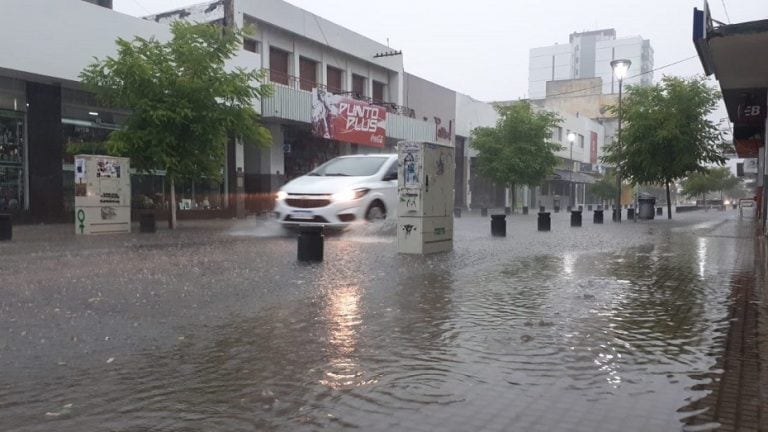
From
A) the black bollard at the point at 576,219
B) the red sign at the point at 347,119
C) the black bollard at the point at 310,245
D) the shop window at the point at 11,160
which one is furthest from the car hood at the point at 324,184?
the red sign at the point at 347,119

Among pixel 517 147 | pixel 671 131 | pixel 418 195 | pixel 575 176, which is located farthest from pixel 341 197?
pixel 575 176

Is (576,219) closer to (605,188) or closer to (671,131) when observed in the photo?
(671,131)

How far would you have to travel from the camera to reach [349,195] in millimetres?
13508

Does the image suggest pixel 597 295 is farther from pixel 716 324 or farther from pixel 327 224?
pixel 327 224

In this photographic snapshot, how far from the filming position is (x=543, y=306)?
6309mm

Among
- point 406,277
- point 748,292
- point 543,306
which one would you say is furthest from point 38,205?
point 748,292

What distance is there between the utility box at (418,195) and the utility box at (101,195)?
8282 mm

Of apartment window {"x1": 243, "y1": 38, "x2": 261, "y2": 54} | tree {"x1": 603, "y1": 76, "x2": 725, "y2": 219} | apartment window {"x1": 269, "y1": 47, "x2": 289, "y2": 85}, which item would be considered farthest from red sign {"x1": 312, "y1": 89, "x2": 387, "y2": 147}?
tree {"x1": 603, "y1": 76, "x2": 725, "y2": 219}

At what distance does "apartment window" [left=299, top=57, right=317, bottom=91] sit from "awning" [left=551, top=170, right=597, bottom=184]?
31999mm

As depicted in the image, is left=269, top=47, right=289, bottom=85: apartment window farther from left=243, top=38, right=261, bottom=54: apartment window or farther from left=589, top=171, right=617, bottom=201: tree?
left=589, top=171, right=617, bottom=201: tree

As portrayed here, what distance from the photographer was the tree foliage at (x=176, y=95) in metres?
16.1

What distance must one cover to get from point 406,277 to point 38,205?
49.3 ft

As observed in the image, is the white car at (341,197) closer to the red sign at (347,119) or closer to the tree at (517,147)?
the red sign at (347,119)

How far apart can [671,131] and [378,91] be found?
15.4m
